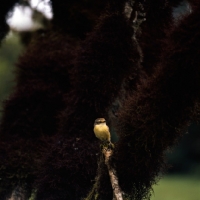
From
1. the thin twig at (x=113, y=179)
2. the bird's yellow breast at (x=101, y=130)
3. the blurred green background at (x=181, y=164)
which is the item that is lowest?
the thin twig at (x=113, y=179)

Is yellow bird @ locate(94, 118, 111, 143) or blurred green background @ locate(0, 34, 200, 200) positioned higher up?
blurred green background @ locate(0, 34, 200, 200)

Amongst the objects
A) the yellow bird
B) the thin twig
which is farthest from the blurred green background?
the yellow bird

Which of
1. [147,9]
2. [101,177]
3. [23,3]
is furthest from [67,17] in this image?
[101,177]

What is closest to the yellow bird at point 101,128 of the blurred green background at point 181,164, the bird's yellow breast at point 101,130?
the bird's yellow breast at point 101,130

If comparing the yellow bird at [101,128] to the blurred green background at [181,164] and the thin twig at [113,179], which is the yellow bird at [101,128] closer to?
the thin twig at [113,179]

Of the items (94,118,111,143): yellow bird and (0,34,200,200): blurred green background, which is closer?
(94,118,111,143): yellow bird

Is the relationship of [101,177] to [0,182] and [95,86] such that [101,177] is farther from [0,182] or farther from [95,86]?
[0,182]

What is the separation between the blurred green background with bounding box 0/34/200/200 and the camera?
31.1 ft

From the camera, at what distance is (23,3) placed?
2.91 metres

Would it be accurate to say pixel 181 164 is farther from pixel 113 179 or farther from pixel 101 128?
pixel 101 128

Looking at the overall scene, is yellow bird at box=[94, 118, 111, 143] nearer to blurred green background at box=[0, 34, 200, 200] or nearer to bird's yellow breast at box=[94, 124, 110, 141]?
bird's yellow breast at box=[94, 124, 110, 141]

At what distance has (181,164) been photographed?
11523 mm

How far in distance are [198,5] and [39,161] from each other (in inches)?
38.6

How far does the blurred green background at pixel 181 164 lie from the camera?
947cm
